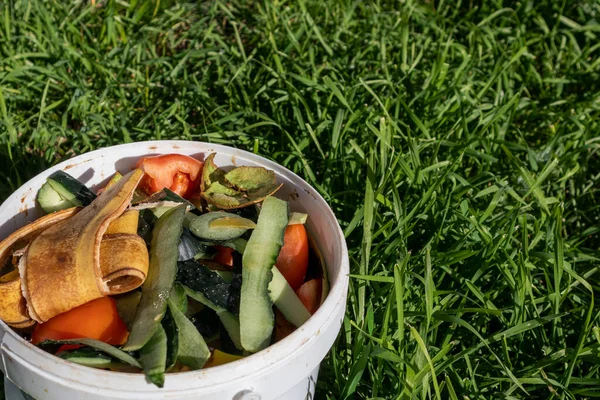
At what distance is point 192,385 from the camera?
4.43 ft

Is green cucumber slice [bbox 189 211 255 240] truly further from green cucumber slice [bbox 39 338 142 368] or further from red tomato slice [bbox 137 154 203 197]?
green cucumber slice [bbox 39 338 142 368]

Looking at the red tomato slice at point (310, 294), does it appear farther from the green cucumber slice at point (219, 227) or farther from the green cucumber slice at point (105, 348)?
the green cucumber slice at point (105, 348)

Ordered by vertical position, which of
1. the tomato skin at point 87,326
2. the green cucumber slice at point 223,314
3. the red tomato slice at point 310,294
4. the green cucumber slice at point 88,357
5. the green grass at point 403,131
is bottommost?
the green grass at point 403,131

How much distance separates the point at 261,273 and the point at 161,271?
0.23 metres

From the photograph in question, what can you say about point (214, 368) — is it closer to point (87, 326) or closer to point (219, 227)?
point (87, 326)

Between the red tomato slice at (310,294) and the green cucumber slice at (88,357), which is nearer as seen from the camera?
the green cucumber slice at (88,357)

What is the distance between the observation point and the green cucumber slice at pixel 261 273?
1.55m

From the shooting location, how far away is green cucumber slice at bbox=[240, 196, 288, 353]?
1.55 meters

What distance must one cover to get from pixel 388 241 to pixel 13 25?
1.86 m

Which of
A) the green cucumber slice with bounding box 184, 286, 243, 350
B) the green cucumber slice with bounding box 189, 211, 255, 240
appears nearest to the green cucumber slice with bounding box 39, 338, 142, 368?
the green cucumber slice with bounding box 184, 286, 243, 350

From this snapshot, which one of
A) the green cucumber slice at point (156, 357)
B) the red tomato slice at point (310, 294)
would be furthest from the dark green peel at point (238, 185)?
the green cucumber slice at point (156, 357)

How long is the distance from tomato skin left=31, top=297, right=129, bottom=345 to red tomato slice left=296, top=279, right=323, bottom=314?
0.43 metres

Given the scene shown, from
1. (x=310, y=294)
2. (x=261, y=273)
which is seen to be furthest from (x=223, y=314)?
(x=310, y=294)

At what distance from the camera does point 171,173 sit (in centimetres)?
190
